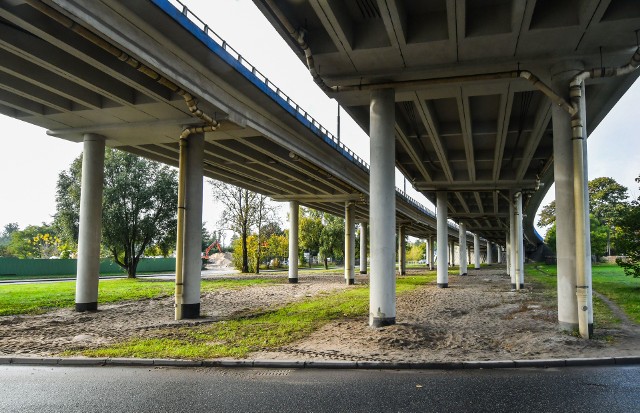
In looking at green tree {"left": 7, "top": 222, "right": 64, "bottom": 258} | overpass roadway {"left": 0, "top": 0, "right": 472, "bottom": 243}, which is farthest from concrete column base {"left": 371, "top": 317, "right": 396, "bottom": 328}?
green tree {"left": 7, "top": 222, "right": 64, "bottom": 258}

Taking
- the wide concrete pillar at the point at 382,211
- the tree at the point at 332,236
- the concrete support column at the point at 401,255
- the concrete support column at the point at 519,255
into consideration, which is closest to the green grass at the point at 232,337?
the wide concrete pillar at the point at 382,211

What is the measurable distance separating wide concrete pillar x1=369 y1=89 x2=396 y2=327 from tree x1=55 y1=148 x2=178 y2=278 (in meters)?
31.3

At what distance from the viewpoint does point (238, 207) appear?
49.5m

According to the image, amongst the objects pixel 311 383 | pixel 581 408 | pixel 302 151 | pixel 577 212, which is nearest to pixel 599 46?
pixel 577 212

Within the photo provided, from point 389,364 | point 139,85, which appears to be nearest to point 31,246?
point 139,85

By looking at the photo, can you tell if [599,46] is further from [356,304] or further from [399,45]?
[356,304]

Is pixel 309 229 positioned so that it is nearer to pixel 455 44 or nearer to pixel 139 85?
pixel 139 85

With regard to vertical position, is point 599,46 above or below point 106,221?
above

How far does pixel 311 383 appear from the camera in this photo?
716cm

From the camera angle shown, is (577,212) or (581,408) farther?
(577,212)

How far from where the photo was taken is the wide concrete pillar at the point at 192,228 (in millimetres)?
14625

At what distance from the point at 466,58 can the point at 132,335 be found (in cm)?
1071

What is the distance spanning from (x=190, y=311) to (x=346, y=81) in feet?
27.8

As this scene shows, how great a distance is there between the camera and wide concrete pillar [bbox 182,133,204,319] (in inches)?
576
